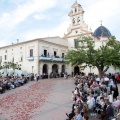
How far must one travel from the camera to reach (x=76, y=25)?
44.8 meters

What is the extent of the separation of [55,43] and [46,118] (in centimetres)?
3420

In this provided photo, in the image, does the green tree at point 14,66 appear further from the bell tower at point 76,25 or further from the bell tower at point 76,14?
the bell tower at point 76,14

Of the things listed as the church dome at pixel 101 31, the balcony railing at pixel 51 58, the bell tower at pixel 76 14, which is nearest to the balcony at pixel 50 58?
the balcony railing at pixel 51 58

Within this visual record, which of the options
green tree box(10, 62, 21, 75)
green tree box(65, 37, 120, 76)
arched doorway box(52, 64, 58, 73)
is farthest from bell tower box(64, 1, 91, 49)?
green tree box(65, 37, 120, 76)

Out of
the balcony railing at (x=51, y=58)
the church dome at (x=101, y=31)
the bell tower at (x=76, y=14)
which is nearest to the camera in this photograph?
the balcony railing at (x=51, y=58)

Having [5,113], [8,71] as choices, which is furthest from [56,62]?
[5,113]

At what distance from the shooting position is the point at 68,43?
46.5m

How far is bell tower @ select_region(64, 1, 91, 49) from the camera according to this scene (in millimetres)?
43612

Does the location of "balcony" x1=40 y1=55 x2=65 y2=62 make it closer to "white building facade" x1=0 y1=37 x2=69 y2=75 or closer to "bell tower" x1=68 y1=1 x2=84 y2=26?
"white building facade" x1=0 y1=37 x2=69 y2=75

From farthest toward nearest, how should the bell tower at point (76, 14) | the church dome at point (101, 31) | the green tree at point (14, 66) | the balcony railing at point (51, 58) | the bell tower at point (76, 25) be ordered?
1. the church dome at point (101, 31)
2. the bell tower at point (76, 14)
3. the bell tower at point (76, 25)
4. the green tree at point (14, 66)
5. the balcony railing at point (51, 58)

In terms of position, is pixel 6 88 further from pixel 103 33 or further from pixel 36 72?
pixel 103 33

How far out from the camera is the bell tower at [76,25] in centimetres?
4361

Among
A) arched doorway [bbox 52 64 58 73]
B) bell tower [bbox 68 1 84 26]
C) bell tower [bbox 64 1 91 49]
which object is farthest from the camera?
bell tower [bbox 68 1 84 26]

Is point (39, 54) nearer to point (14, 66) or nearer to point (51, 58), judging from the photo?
point (51, 58)
